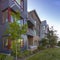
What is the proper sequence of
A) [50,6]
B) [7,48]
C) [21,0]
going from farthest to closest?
[21,0]
[50,6]
[7,48]

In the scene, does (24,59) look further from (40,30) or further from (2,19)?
(40,30)

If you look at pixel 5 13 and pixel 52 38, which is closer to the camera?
pixel 5 13

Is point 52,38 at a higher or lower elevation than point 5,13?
lower

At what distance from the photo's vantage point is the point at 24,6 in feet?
84.3

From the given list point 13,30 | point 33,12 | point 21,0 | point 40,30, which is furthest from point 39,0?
point 40,30

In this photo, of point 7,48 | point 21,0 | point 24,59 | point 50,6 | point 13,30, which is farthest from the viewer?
point 21,0

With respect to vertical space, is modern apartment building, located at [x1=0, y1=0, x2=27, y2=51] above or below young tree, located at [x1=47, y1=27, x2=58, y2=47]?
above

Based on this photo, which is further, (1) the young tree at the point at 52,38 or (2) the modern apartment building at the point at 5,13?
(1) the young tree at the point at 52,38

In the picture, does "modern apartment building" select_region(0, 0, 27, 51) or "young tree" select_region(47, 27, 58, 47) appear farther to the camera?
"young tree" select_region(47, 27, 58, 47)

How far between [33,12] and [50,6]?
17206 mm

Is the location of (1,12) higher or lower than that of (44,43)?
higher

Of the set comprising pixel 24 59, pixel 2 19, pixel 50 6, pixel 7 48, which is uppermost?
pixel 50 6

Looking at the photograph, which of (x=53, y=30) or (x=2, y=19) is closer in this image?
(x=2, y=19)

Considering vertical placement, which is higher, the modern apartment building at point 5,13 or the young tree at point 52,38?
the modern apartment building at point 5,13
